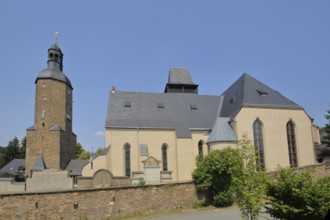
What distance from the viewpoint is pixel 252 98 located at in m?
29.6

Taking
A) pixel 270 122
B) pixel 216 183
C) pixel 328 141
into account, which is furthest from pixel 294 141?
pixel 216 183

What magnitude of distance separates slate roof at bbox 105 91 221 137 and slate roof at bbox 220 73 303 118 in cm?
284

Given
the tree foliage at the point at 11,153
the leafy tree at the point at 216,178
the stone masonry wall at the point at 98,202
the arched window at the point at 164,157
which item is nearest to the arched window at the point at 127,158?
the arched window at the point at 164,157

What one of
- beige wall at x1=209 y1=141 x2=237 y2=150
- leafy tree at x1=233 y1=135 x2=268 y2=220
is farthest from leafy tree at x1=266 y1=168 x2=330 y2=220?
beige wall at x1=209 y1=141 x2=237 y2=150

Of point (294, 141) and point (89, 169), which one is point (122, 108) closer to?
point (89, 169)

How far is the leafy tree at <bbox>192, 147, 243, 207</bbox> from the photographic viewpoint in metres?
21.4

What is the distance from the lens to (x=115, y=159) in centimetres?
3047

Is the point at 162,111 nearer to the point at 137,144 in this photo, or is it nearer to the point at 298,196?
the point at 137,144

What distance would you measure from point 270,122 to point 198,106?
9.42 meters

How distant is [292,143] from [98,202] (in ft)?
63.5

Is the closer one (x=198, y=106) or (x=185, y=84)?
(x=198, y=106)

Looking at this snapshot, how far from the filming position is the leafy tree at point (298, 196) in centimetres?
1016

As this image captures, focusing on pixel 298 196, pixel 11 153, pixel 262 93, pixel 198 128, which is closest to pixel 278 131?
pixel 262 93

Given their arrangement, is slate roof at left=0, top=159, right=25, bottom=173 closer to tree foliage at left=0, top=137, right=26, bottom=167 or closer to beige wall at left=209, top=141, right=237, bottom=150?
tree foliage at left=0, top=137, right=26, bottom=167
